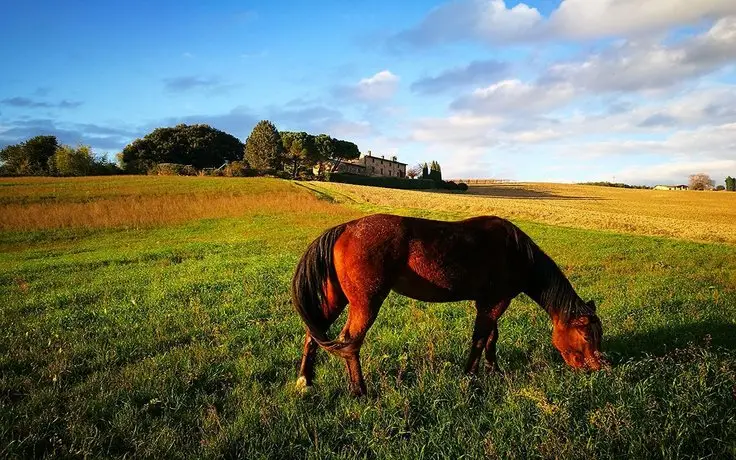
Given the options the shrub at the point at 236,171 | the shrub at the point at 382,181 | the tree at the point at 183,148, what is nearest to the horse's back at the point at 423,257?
the shrub at the point at 236,171

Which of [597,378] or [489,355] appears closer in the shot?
[597,378]

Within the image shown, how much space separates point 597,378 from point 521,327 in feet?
8.72

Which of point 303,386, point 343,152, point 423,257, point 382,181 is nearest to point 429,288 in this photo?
point 423,257

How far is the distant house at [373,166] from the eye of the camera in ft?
362

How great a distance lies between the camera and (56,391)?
207 inches

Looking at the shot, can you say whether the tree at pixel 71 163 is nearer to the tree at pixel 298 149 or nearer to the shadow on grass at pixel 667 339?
the tree at pixel 298 149

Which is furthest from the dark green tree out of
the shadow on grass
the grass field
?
the shadow on grass

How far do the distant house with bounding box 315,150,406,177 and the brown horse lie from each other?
318 feet

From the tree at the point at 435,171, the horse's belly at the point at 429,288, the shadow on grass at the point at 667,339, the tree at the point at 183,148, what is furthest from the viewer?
the tree at the point at 435,171

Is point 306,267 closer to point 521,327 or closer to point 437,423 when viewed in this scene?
point 437,423

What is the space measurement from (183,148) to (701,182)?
13332 cm

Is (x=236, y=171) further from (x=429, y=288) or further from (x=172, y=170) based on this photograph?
(x=429, y=288)

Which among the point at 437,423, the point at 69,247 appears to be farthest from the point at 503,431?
the point at 69,247

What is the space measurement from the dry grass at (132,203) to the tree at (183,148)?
39.4m
